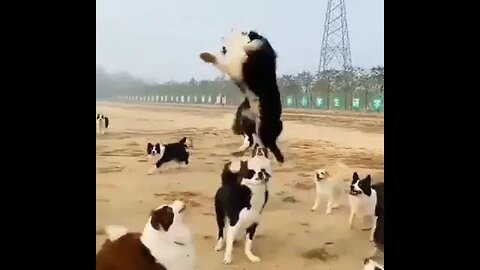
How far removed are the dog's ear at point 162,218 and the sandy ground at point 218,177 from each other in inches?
0.8

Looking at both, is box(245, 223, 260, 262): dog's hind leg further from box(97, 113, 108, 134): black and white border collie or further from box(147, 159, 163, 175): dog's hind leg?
box(97, 113, 108, 134): black and white border collie

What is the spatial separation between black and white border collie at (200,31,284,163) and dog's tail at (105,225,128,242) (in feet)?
1.22

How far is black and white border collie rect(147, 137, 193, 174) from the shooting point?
1.34m

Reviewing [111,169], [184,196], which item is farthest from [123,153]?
[184,196]

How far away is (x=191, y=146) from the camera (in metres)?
1.36

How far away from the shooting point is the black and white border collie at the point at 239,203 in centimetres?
132

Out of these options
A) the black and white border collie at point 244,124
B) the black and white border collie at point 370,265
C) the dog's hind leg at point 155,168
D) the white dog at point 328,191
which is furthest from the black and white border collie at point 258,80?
the black and white border collie at point 370,265

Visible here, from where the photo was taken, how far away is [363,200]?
1.36 meters

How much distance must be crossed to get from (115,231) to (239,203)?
11.5 inches

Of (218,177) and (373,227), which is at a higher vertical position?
(218,177)

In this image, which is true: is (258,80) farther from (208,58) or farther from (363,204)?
(363,204)
